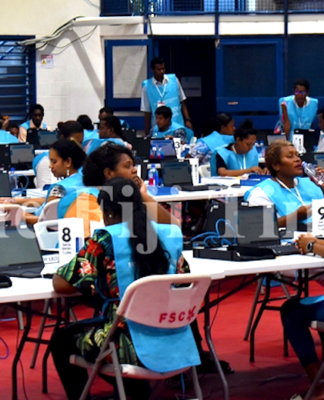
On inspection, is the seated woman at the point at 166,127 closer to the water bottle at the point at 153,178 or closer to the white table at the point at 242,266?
the water bottle at the point at 153,178

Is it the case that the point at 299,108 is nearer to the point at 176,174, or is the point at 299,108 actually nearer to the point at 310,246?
the point at 176,174

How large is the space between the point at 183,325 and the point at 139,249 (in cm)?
34

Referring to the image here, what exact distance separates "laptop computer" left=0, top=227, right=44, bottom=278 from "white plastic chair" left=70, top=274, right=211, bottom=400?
0.66 metres

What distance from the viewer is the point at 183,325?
3.29 m

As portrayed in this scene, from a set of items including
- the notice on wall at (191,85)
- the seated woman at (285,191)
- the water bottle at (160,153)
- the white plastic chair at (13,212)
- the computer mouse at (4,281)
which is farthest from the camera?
the notice on wall at (191,85)

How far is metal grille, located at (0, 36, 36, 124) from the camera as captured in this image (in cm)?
1342

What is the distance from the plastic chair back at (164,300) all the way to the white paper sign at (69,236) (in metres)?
0.64

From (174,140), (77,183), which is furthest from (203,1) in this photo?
(77,183)

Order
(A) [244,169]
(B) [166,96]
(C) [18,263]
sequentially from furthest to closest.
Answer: (B) [166,96] < (A) [244,169] < (C) [18,263]

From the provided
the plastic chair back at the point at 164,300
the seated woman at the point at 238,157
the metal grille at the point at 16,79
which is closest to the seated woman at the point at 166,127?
the seated woman at the point at 238,157

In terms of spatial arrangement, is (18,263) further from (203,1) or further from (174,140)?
(203,1)

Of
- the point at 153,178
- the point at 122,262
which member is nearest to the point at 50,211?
the point at 122,262

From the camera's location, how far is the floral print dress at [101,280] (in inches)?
129

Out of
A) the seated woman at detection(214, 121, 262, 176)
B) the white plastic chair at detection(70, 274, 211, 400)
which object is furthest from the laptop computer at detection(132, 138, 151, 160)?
the white plastic chair at detection(70, 274, 211, 400)
